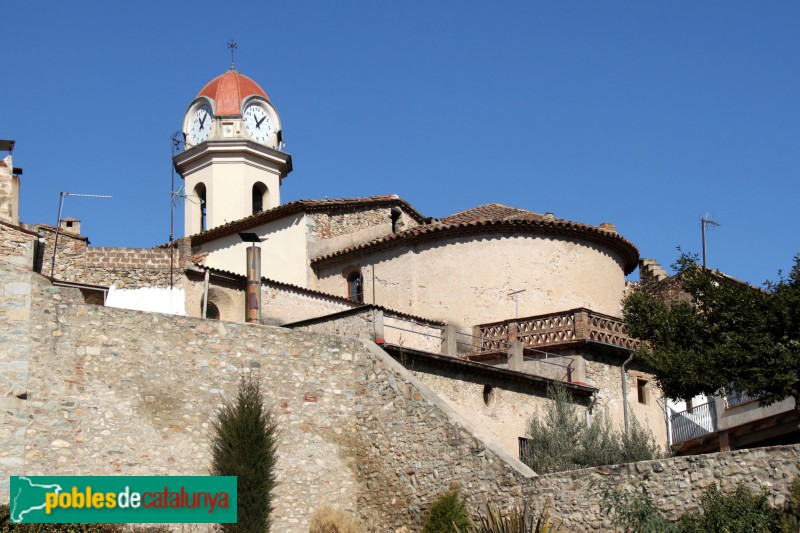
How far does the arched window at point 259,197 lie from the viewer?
4691cm

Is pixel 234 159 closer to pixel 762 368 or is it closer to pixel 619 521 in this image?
pixel 762 368

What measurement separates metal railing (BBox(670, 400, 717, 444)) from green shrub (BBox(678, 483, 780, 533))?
604 inches

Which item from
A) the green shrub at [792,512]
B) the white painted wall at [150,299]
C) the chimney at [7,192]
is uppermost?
the chimney at [7,192]

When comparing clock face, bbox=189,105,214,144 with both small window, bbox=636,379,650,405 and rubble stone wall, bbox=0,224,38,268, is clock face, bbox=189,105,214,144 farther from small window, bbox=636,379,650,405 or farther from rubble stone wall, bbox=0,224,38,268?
rubble stone wall, bbox=0,224,38,268

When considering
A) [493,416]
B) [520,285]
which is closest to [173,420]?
[493,416]

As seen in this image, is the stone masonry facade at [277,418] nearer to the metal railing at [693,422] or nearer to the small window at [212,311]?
the small window at [212,311]

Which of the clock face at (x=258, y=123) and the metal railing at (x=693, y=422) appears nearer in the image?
the metal railing at (x=693, y=422)

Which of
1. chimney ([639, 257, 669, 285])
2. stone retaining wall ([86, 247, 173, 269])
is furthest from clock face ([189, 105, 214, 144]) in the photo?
chimney ([639, 257, 669, 285])

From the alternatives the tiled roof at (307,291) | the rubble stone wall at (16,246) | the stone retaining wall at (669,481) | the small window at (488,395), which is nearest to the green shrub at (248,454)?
the rubble stone wall at (16,246)

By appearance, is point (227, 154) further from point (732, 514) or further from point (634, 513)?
point (732, 514)

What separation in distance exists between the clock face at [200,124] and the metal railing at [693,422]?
2233 centimetres

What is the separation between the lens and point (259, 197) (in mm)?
47281

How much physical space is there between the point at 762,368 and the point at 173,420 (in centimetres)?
1186

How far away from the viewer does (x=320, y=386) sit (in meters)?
24.6
